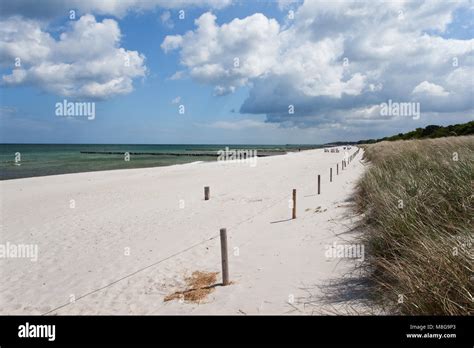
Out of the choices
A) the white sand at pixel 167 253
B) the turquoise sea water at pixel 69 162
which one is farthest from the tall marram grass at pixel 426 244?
the turquoise sea water at pixel 69 162

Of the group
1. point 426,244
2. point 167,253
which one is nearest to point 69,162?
point 167,253

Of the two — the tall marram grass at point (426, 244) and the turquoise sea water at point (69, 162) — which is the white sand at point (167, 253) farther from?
the turquoise sea water at point (69, 162)

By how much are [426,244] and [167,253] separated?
21.1ft

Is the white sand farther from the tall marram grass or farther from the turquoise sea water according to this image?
the turquoise sea water

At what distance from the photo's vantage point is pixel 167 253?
8.59 m

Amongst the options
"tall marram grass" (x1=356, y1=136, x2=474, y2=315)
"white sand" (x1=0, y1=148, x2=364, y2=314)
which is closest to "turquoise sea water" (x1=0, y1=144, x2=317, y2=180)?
"white sand" (x1=0, y1=148, x2=364, y2=314)

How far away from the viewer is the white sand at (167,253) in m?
5.57

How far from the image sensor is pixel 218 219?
1231 centimetres

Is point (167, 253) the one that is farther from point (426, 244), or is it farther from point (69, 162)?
point (69, 162)

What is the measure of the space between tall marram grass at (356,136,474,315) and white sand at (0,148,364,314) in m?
0.79

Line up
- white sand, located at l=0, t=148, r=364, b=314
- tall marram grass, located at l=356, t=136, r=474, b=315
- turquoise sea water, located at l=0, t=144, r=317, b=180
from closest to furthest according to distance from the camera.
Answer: tall marram grass, located at l=356, t=136, r=474, b=315 < white sand, located at l=0, t=148, r=364, b=314 < turquoise sea water, located at l=0, t=144, r=317, b=180

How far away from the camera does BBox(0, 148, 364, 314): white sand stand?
5574 mm

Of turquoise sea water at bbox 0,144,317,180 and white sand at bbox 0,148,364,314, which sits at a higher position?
turquoise sea water at bbox 0,144,317,180
